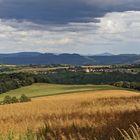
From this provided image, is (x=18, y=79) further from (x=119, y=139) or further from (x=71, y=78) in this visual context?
(x=119, y=139)

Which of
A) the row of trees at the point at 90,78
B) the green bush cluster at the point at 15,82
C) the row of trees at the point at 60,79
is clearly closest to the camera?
the green bush cluster at the point at 15,82

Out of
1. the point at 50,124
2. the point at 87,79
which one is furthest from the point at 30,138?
the point at 87,79

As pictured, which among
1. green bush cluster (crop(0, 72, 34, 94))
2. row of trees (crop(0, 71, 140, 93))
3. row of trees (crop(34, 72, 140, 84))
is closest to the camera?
green bush cluster (crop(0, 72, 34, 94))

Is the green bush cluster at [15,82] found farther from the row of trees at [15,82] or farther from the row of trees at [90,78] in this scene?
the row of trees at [90,78]

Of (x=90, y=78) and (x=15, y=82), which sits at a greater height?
(x=15, y=82)

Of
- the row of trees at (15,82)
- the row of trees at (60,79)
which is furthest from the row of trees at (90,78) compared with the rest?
the row of trees at (15,82)

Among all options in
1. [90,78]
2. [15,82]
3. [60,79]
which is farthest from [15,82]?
[90,78]

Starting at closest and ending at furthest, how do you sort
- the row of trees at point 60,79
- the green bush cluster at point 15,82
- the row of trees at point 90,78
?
1. the green bush cluster at point 15,82
2. the row of trees at point 60,79
3. the row of trees at point 90,78

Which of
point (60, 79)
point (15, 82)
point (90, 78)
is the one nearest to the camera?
point (15, 82)

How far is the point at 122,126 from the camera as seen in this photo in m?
10.3

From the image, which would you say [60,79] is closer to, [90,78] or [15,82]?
[90,78]

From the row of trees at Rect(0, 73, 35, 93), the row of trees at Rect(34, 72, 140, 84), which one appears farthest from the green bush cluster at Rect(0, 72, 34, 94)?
the row of trees at Rect(34, 72, 140, 84)

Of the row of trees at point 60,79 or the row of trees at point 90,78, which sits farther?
the row of trees at point 90,78

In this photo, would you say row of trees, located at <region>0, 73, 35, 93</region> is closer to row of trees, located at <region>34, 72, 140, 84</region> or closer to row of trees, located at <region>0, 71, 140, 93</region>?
row of trees, located at <region>0, 71, 140, 93</region>
